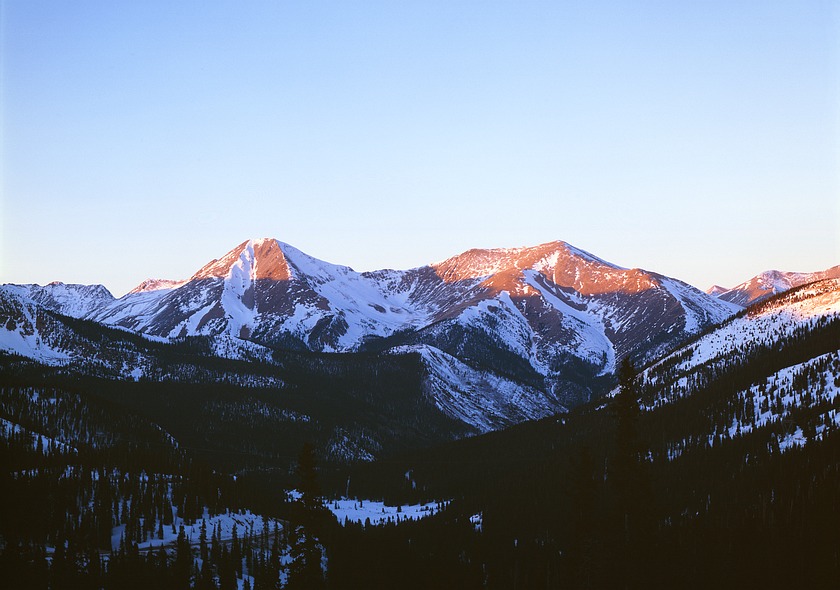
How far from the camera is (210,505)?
598ft

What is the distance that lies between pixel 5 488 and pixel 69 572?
3193 centimetres

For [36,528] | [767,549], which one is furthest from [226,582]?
[767,549]

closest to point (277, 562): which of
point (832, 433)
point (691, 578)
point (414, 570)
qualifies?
point (414, 570)

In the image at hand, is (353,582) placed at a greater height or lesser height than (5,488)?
lesser

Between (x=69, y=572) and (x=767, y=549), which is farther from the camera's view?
(x=767, y=549)

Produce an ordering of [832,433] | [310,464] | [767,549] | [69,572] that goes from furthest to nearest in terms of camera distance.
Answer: [832,433], [767,549], [69,572], [310,464]

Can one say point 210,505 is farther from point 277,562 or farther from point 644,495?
point 644,495

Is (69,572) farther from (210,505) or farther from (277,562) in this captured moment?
(210,505)

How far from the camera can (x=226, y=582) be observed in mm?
147125

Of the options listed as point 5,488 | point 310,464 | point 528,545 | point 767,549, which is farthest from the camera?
point 528,545

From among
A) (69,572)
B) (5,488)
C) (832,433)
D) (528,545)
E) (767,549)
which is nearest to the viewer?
(69,572)

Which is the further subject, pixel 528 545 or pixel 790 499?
pixel 528 545

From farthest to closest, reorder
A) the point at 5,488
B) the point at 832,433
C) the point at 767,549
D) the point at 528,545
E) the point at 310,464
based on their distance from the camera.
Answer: the point at 832,433 → the point at 528,545 → the point at 5,488 → the point at 767,549 → the point at 310,464

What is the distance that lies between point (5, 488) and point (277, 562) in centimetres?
4709
